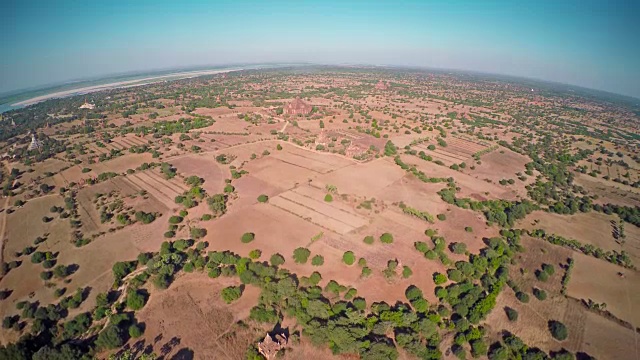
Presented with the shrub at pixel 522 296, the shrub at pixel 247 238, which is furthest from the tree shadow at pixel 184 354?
the shrub at pixel 522 296

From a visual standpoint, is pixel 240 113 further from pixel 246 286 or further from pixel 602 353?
pixel 602 353

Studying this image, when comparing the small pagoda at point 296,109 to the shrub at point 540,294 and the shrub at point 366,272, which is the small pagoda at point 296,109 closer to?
the shrub at point 366,272

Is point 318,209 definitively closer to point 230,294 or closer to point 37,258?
point 230,294

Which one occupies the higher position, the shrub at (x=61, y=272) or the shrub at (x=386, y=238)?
the shrub at (x=386, y=238)

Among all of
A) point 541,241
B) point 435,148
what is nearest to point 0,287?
point 541,241

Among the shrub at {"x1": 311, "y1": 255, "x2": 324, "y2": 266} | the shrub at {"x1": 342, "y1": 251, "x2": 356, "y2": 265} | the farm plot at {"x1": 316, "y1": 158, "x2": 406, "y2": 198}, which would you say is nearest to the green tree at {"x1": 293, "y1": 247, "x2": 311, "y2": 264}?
the shrub at {"x1": 311, "y1": 255, "x2": 324, "y2": 266}

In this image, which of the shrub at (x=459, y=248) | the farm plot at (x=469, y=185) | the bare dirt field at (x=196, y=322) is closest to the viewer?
the bare dirt field at (x=196, y=322)

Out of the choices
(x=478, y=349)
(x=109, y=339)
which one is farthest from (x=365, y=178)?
(x=109, y=339)

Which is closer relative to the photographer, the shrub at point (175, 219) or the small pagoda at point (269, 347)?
the small pagoda at point (269, 347)

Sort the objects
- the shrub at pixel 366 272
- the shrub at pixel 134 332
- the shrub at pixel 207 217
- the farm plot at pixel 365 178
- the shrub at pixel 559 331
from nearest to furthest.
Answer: the shrub at pixel 134 332
the shrub at pixel 559 331
the shrub at pixel 366 272
the shrub at pixel 207 217
the farm plot at pixel 365 178
